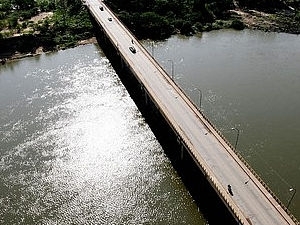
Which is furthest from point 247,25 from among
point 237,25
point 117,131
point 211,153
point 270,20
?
point 211,153

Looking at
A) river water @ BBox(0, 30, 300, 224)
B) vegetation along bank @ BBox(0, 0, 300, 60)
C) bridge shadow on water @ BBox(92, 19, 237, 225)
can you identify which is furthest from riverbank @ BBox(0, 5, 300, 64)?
bridge shadow on water @ BBox(92, 19, 237, 225)

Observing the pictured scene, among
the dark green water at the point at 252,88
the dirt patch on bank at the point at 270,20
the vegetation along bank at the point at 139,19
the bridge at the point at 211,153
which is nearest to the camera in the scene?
the bridge at the point at 211,153

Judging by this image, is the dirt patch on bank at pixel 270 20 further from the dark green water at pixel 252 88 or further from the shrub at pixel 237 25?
the dark green water at pixel 252 88

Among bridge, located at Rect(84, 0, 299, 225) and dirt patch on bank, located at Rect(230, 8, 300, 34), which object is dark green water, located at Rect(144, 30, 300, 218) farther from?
bridge, located at Rect(84, 0, 299, 225)

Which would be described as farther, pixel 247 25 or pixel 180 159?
pixel 247 25

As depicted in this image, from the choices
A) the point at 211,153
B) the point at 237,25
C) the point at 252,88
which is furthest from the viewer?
the point at 237,25

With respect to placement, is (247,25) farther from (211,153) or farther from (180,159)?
(211,153)

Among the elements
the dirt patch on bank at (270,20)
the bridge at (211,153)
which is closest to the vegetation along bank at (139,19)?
the dirt patch on bank at (270,20)

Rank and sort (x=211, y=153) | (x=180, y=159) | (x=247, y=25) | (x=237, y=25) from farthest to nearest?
(x=247, y=25) < (x=237, y=25) < (x=180, y=159) < (x=211, y=153)
